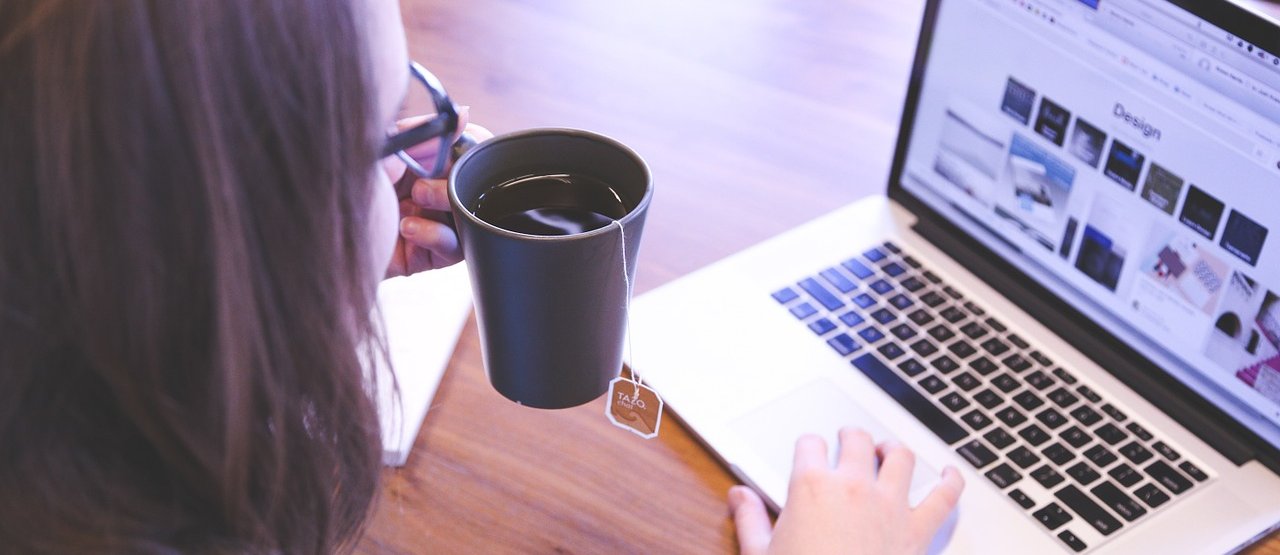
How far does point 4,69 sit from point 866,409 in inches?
23.4

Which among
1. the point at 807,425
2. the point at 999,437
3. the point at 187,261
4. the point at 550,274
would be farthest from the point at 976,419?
the point at 187,261

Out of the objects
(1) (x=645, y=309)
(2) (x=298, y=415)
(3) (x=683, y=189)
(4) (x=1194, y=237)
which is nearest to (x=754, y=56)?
(3) (x=683, y=189)

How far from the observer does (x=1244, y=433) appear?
0.75 meters

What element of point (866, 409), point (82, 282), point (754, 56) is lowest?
point (866, 409)

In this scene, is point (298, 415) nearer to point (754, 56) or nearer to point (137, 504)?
point (137, 504)

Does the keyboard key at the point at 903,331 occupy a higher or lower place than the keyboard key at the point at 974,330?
lower

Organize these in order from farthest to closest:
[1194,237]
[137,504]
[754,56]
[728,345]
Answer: [754,56] < [728,345] < [1194,237] < [137,504]

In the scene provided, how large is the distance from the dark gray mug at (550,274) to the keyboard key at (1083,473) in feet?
1.10

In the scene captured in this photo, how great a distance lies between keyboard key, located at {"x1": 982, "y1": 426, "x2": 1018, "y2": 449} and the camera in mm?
751

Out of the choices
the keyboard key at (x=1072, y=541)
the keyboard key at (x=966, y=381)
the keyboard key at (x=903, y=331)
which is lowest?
the keyboard key at (x=1072, y=541)

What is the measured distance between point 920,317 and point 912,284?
4 centimetres

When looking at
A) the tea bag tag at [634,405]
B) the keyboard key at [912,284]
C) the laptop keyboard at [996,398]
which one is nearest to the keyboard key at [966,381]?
the laptop keyboard at [996,398]

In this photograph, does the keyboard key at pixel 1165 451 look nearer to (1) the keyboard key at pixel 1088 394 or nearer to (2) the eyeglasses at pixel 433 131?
(1) the keyboard key at pixel 1088 394

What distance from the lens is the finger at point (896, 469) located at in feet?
2.32
